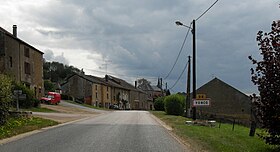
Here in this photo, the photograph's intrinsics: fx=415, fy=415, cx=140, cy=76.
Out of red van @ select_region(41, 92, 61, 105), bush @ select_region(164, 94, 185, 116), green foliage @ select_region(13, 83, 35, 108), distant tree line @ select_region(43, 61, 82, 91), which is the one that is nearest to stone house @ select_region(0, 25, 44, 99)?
red van @ select_region(41, 92, 61, 105)

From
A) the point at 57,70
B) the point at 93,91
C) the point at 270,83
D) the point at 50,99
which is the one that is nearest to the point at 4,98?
the point at 270,83

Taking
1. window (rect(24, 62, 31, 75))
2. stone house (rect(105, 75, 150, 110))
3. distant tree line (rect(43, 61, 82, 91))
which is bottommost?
stone house (rect(105, 75, 150, 110))

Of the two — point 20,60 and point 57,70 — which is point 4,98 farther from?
point 57,70

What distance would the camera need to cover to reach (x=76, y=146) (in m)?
14.0

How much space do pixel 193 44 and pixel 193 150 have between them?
18719 millimetres

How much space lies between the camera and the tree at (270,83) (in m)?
11.7

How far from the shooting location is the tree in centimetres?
1166

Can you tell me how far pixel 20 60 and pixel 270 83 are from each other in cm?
5159

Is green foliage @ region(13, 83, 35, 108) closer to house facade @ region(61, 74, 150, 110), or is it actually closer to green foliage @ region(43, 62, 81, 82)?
house facade @ region(61, 74, 150, 110)

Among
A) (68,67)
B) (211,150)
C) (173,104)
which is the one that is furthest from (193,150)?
(68,67)

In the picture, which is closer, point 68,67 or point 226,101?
point 226,101

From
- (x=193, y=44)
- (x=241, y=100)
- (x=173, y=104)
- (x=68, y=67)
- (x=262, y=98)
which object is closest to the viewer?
(x=262, y=98)

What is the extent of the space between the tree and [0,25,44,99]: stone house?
1627 inches

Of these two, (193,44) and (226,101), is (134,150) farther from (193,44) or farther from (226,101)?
(226,101)
